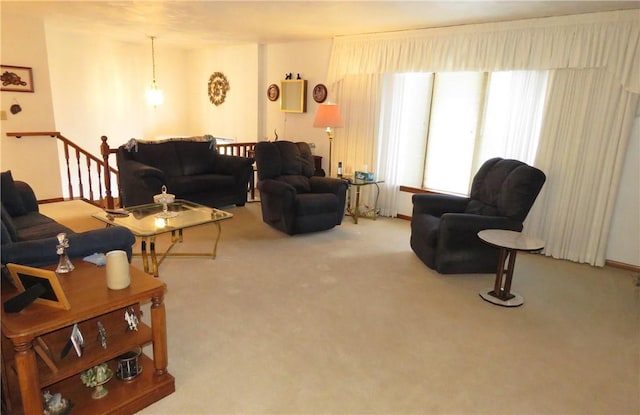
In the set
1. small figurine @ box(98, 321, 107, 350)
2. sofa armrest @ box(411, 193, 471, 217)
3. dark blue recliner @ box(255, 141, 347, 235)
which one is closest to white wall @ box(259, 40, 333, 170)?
dark blue recliner @ box(255, 141, 347, 235)

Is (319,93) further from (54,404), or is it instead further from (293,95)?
(54,404)

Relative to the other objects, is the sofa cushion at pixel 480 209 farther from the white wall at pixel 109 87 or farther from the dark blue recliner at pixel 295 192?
the white wall at pixel 109 87

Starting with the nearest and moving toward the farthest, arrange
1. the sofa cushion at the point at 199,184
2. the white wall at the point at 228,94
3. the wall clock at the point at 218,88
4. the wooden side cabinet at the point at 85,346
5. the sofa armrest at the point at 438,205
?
the wooden side cabinet at the point at 85,346
the sofa armrest at the point at 438,205
the sofa cushion at the point at 199,184
the white wall at the point at 228,94
the wall clock at the point at 218,88

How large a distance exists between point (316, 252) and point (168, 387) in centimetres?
220

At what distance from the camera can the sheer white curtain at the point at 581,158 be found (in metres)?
3.69

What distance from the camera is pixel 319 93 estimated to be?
5.93 metres

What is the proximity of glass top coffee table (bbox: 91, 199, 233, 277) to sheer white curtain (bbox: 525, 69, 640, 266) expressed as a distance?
127 inches

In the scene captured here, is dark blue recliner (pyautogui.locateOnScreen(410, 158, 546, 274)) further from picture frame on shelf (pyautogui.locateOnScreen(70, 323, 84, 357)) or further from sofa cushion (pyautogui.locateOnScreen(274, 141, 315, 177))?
picture frame on shelf (pyautogui.locateOnScreen(70, 323, 84, 357))

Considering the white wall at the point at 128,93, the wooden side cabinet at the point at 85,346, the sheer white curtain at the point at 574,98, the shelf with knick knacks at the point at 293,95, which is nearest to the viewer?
the wooden side cabinet at the point at 85,346

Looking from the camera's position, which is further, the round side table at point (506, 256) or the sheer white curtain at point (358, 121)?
the sheer white curtain at point (358, 121)

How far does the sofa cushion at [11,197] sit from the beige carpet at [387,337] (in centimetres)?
126

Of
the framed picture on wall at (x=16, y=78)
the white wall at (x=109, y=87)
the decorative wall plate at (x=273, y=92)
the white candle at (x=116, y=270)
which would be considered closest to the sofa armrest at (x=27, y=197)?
the white candle at (x=116, y=270)

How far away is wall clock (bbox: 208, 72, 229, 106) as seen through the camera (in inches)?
286

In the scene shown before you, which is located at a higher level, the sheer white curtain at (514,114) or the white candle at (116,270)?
the sheer white curtain at (514,114)
